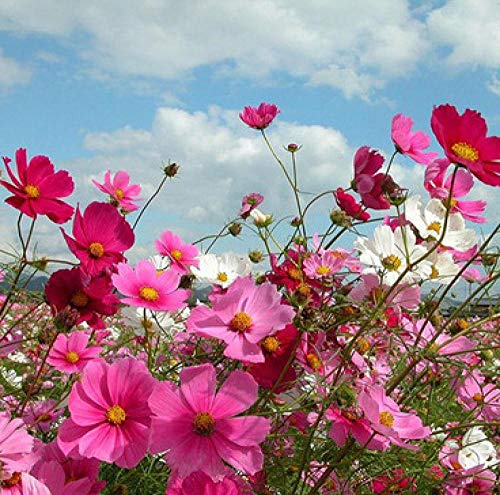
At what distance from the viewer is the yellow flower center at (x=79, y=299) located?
27.1 inches

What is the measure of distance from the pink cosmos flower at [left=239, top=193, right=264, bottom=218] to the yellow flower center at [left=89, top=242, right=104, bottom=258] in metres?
0.49

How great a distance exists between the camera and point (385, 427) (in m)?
0.60

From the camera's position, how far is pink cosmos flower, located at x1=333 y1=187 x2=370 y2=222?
2.85ft

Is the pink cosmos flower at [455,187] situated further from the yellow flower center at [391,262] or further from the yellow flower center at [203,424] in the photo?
the yellow flower center at [203,424]

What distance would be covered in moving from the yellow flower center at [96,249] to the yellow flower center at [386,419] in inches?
12.8

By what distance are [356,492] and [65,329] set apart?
0.44 m

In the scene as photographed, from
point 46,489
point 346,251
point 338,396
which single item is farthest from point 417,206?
point 46,489

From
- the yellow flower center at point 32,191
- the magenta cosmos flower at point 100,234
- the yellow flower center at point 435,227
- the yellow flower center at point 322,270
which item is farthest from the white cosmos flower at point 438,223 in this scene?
the yellow flower center at point 32,191

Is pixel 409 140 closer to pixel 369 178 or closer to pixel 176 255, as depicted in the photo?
pixel 369 178

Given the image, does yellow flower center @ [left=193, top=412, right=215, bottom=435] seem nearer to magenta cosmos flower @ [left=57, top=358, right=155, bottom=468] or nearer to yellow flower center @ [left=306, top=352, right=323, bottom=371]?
magenta cosmos flower @ [left=57, top=358, right=155, bottom=468]

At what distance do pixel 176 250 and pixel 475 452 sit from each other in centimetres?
49

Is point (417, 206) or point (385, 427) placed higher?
point (417, 206)

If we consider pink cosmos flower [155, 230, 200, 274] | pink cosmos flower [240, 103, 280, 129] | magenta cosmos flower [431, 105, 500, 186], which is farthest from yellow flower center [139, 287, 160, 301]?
pink cosmos flower [240, 103, 280, 129]

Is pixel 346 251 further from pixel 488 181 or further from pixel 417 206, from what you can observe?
pixel 488 181
